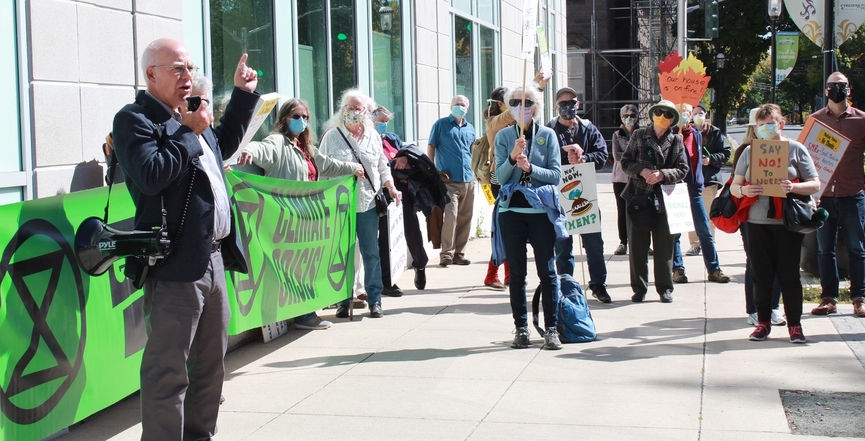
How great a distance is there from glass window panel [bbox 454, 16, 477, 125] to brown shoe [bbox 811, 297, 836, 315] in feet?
23.7

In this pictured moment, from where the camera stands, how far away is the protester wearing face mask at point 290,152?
23.9ft

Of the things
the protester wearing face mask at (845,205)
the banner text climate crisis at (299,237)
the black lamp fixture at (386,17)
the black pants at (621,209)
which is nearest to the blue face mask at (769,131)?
the protester wearing face mask at (845,205)

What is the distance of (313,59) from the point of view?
31.6ft

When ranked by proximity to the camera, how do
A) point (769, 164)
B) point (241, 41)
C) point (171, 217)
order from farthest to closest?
point (241, 41) → point (769, 164) → point (171, 217)

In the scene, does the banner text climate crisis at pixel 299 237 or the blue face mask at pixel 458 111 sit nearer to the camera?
the banner text climate crisis at pixel 299 237

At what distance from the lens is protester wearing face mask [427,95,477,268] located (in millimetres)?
11422

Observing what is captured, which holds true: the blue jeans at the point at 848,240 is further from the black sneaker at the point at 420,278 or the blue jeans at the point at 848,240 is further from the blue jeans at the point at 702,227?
the black sneaker at the point at 420,278

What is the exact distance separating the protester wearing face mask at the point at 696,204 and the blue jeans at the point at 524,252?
348 centimetres

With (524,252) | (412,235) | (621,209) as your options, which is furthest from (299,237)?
(621,209)

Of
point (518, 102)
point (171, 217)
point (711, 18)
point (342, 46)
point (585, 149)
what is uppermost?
point (711, 18)

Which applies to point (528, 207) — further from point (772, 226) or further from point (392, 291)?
point (392, 291)

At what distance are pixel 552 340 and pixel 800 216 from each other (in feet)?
6.39

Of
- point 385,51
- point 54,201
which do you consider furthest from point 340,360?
point 385,51

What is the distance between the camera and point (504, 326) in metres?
8.01
